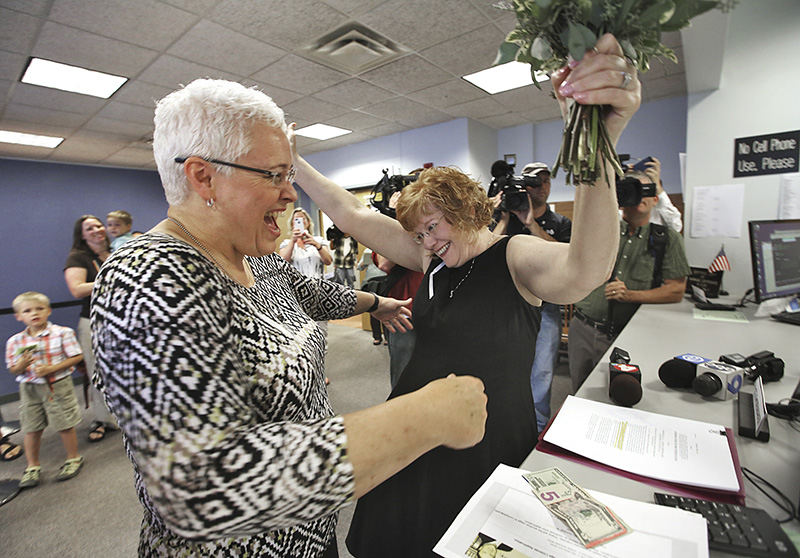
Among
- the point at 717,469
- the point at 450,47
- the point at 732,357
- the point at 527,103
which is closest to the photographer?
the point at 717,469

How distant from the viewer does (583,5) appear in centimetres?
52

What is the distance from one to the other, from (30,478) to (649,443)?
3.30 meters

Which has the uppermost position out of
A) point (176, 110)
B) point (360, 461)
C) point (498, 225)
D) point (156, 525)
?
point (176, 110)

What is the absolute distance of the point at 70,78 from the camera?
3.52 metres

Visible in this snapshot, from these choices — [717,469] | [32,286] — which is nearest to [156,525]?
[717,469]

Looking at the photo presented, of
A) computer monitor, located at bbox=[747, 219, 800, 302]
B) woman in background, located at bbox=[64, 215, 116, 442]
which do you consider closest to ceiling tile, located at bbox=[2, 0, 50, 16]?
woman in background, located at bbox=[64, 215, 116, 442]

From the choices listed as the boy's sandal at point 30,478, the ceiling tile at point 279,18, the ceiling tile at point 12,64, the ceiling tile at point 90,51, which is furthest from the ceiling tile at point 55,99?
the boy's sandal at point 30,478

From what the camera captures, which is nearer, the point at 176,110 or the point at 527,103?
the point at 176,110

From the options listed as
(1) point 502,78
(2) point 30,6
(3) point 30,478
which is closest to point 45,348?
(3) point 30,478

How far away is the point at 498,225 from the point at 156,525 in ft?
6.37

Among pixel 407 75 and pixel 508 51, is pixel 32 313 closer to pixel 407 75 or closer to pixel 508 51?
pixel 508 51

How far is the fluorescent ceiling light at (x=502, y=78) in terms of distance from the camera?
393 cm

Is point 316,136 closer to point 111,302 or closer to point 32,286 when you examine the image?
point 32,286

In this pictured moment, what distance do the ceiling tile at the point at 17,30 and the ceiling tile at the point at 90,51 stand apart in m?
0.05
